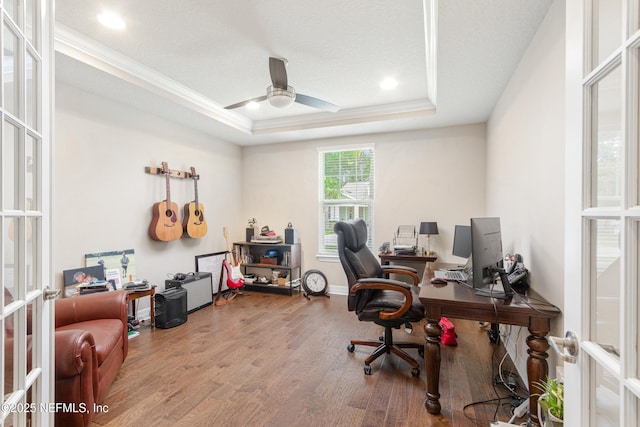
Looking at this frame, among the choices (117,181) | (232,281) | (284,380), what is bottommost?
(284,380)

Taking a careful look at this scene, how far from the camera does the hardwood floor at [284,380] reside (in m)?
1.74

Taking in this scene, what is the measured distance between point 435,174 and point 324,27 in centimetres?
263

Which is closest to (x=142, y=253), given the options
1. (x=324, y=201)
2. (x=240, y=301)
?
(x=240, y=301)

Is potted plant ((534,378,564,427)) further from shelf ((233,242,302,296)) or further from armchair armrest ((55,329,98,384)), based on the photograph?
shelf ((233,242,302,296))

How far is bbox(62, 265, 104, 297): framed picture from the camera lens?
2607 mm

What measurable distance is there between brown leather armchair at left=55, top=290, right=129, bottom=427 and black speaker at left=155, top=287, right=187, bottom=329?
885 millimetres

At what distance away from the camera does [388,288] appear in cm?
213

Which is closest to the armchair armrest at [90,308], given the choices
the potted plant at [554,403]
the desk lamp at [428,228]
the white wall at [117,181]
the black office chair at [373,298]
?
the white wall at [117,181]

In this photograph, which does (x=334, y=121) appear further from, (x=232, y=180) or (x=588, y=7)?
(x=588, y=7)

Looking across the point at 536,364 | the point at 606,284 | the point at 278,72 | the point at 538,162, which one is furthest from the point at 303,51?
the point at 536,364

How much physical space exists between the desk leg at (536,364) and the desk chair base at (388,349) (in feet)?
2.58

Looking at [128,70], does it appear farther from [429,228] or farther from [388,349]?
[429,228]

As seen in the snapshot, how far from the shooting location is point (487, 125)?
3660 millimetres

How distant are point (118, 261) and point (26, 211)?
2547 mm
